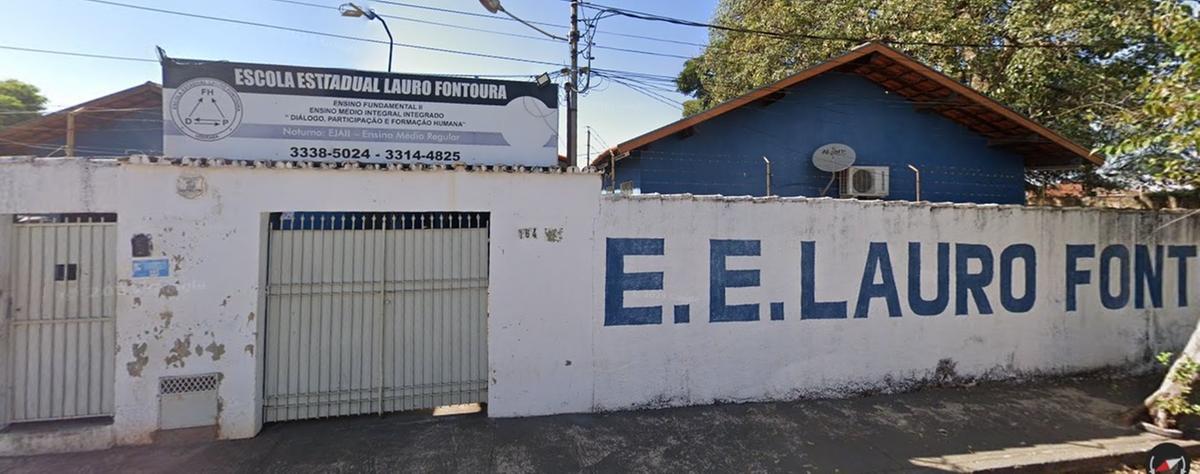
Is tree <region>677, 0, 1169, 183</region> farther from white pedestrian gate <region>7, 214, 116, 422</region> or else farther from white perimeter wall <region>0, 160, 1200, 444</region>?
white pedestrian gate <region>7, 214, 116, 422</region>

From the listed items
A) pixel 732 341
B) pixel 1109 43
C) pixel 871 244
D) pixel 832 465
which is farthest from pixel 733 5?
pixel 832 465

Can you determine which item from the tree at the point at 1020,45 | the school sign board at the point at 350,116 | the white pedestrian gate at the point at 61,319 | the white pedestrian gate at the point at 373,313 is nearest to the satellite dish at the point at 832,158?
the tree at the point at 1020,45

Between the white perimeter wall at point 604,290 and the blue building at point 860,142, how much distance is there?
2.71 meters

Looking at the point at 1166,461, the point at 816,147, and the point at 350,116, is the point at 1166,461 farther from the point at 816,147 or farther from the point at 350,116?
the point at 350,116

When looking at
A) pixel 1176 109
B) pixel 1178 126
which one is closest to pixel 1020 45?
pixel 1178 126

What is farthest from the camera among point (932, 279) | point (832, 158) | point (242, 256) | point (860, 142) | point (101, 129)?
point (101, 129)

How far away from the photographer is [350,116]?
4.41 m

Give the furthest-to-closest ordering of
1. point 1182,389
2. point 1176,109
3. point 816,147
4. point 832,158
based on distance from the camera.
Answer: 1. point 816,147
2. point 832,158
3. point 1176,109
4. point 1182,389

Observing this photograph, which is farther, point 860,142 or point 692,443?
point 860,142

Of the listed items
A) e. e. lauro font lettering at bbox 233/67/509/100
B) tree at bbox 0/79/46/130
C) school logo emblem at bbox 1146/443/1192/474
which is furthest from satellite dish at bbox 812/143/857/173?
tree at bbox 0/79/46/130

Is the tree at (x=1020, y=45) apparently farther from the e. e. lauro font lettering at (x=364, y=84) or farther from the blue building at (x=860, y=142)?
the e. e. lauro font lettering at (x=364, y=84)

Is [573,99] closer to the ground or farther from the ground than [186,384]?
farther from the ground

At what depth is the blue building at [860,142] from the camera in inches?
307

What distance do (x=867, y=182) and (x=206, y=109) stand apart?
8.58 m
